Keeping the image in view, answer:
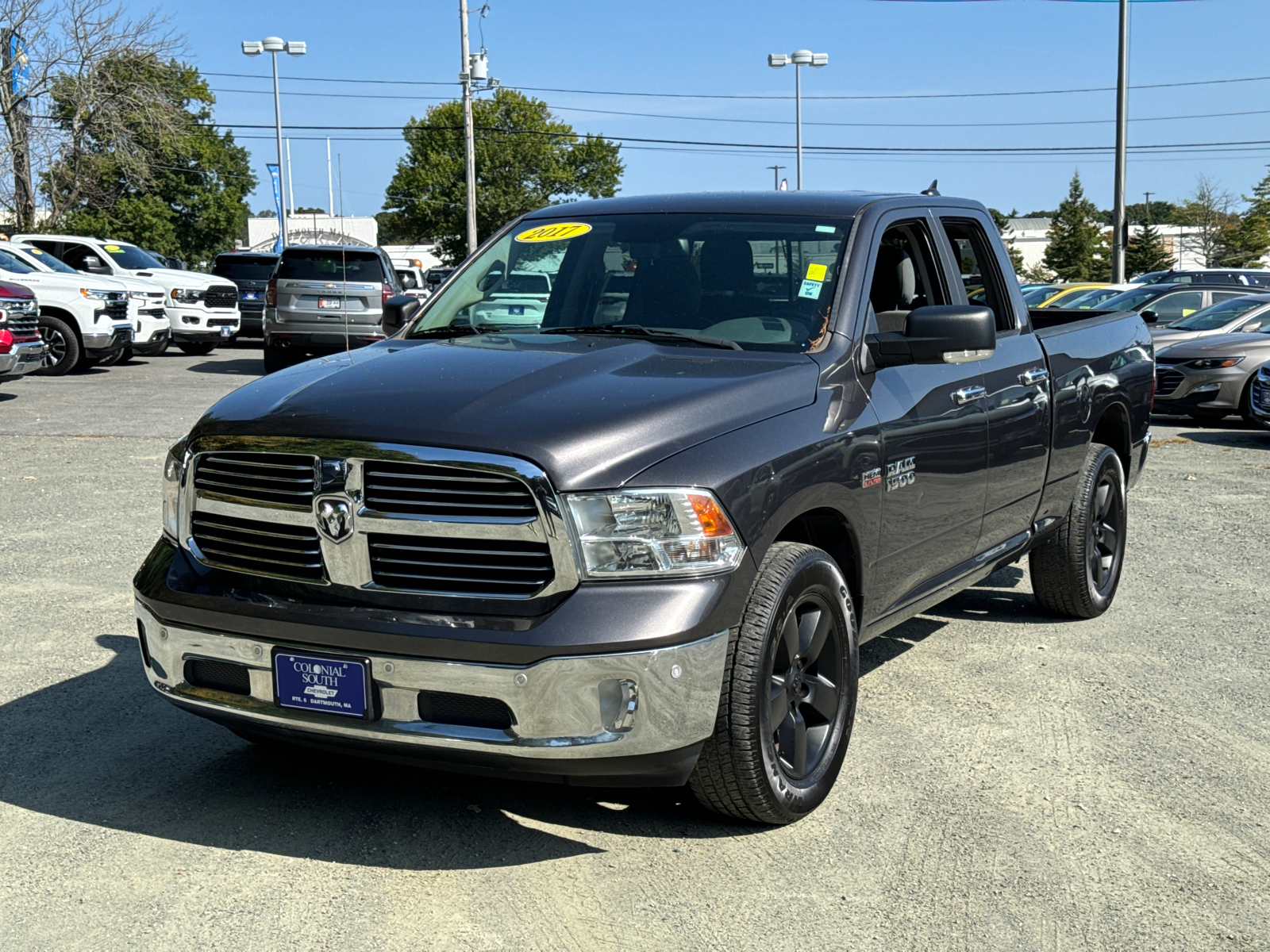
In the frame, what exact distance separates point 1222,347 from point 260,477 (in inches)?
567

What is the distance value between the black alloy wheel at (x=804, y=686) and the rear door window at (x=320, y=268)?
15775 millimetres

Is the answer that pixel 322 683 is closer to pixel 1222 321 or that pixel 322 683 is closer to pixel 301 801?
pixel 301 801

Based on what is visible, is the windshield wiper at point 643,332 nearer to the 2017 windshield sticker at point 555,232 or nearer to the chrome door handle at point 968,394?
the 2017 windshield sticker at point 555,232

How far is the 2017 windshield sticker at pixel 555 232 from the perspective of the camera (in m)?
5.21

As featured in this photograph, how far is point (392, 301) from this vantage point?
555 cm

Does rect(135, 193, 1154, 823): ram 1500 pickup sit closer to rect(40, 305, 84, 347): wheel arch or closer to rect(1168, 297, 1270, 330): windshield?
rect(1168, 297, 1270, 330): windshield

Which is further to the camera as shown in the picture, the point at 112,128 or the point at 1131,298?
the point at 112,128

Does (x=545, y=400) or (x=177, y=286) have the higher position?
(x=177, y=286)

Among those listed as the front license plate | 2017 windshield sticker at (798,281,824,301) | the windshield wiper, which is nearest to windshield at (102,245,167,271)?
the windshield wiper

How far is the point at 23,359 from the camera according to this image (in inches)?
612

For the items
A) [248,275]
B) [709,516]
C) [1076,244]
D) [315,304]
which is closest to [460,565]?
[709,516]

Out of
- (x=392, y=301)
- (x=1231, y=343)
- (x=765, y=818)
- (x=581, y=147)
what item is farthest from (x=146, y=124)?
(x=581, y=147)

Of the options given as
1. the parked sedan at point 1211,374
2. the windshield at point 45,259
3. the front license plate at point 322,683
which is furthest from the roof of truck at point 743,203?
the windshield at point 45,259

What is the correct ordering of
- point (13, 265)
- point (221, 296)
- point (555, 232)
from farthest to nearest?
point (221, 296) < point (13, 265) < point (555, 232)
